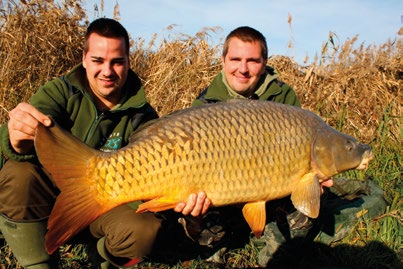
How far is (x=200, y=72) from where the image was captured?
4316 millimetres

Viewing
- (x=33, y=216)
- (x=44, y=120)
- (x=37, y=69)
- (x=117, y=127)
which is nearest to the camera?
(x=44, y=120)

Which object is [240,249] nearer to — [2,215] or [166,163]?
[166,163]

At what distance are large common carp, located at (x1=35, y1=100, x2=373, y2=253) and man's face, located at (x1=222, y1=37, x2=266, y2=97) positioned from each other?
0.60 metres

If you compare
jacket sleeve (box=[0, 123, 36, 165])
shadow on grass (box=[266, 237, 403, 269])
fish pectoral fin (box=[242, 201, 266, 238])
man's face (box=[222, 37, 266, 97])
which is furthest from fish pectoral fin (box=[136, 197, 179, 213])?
man's face (box=[222, 37, 266, 97])

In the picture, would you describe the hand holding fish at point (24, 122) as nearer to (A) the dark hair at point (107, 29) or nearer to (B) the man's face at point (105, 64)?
(B) the man's face at point (105, 64)

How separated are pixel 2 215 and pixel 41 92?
0.56 metres

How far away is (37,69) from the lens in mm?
3664

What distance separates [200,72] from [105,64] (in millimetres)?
2314

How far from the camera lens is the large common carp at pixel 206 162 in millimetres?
1511

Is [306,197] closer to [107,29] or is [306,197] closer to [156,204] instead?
[156,204]

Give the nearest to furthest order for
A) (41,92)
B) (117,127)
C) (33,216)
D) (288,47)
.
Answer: (33,216) → (41,92) → (117,127) → (288,47)

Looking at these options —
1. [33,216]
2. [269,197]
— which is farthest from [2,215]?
[269,197]

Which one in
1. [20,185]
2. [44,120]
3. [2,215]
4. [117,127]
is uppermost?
[44,120]

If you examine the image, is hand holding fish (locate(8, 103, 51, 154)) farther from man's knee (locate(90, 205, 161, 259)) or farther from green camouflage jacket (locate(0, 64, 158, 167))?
man's knee (locate(90, 205, 161, 259))
